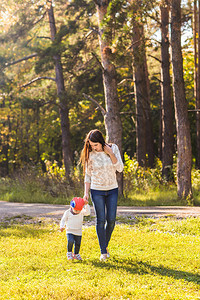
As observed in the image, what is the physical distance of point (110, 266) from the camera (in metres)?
6.11

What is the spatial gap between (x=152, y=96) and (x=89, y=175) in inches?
961

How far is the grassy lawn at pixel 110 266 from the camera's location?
5.00 m

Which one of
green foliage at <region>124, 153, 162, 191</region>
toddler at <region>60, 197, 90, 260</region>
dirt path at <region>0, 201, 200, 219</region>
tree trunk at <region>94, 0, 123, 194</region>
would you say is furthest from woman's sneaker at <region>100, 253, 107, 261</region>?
green foliage at <region>124, 153, 162, 191</region>

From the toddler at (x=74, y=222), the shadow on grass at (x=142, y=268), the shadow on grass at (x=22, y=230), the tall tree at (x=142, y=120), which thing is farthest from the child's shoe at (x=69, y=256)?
the tall tree at (x=142, y=120)

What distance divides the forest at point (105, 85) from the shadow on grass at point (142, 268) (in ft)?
27.5

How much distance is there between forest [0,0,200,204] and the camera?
47.7 feet

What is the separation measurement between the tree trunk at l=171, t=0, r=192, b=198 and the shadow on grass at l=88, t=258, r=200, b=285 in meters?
8.54

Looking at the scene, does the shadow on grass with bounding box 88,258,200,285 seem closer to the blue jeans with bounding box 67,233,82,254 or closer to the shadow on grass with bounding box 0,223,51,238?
the blue jeans with bounding box 67,233,82,254

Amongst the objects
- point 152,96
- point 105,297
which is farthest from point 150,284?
point 152,96

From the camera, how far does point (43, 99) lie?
76.9 ft

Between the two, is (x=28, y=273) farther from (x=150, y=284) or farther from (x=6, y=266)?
(x=150, y=284)

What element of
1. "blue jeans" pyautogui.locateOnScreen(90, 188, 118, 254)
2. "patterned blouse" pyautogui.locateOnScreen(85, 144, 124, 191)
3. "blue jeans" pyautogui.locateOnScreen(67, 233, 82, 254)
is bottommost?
"blue jeans" pyautogui.locateOnScreen(67, 233, 82, 254)

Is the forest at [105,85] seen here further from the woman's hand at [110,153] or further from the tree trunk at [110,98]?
the woman's hand at [110,153]

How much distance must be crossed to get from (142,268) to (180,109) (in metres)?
9.37
